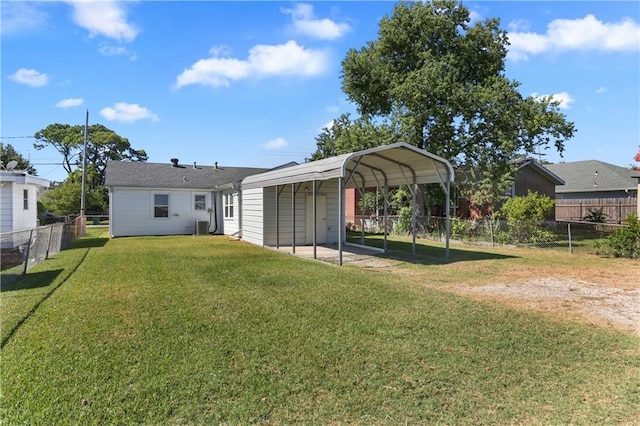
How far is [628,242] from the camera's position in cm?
1111

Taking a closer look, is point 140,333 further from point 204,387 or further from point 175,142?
point 175,142

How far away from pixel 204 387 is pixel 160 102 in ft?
49.9

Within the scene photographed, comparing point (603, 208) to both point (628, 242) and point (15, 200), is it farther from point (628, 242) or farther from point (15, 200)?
point (15, 200)

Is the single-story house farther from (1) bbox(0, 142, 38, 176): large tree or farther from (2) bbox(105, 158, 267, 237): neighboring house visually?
(1) bbox(0, 142, 38, 176): large tree

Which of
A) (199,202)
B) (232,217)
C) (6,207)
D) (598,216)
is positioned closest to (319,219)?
(232,217)

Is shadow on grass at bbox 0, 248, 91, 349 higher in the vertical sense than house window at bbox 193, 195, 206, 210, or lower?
lower

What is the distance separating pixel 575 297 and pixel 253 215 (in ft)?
35.2

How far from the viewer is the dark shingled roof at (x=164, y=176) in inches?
713

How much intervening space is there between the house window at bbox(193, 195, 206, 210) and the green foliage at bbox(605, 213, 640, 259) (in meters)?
16.8

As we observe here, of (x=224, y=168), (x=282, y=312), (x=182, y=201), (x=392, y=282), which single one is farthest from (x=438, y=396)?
(x=224, y=168)

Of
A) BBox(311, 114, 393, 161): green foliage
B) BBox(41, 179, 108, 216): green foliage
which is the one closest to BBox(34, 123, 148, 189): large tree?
BBox(41, 179, 108, 216): green foliage

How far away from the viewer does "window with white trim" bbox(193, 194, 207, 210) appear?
19.4m

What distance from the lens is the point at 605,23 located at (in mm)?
9430

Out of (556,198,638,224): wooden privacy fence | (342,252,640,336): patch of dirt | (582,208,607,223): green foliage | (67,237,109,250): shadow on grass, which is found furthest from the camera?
(582,208,607,223): green foliage
